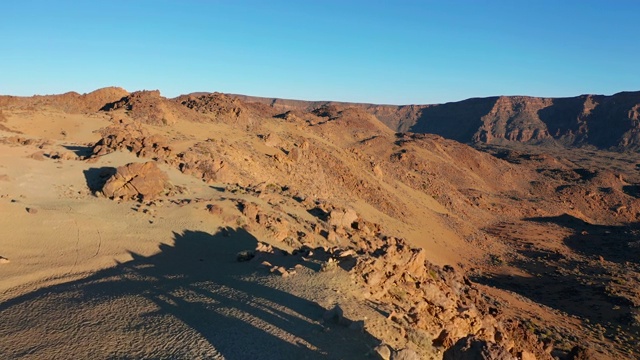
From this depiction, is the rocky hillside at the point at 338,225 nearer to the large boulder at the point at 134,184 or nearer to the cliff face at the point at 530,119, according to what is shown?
the large boulder at the point at 134,184

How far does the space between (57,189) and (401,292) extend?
43.0ft

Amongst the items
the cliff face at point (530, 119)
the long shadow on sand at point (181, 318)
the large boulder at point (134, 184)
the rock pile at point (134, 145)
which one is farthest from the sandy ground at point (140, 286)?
the cliff face at point (530, 119)

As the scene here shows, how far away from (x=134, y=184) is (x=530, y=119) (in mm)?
97523

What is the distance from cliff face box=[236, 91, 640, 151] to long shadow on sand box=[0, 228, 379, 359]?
7330 centimetres

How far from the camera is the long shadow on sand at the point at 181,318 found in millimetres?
7012

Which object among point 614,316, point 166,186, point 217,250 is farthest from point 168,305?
point 614,316

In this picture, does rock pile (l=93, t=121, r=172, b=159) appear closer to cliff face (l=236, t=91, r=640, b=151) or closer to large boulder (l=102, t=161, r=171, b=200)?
large boulder (l=102, t=161, r=171, b=200)

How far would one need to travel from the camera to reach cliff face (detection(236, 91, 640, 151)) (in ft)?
270

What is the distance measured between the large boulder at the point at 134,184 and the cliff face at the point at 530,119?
67301 millimetres

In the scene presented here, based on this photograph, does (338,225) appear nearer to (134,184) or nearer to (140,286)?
(134,184)

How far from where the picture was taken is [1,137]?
68.4 ft

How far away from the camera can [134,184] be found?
50.4ft

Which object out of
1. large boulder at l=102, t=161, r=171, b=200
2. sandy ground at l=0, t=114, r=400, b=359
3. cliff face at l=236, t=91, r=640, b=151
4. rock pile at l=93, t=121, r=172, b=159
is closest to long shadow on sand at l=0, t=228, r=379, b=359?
sandy ground at l=0, t=114, r=400, b=359

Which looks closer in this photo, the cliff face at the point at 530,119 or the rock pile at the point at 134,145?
the rock pile at the point at 134,145
